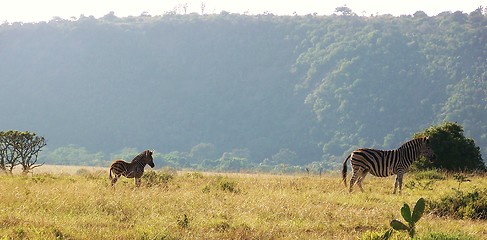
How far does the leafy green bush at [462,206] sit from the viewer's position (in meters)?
15.3

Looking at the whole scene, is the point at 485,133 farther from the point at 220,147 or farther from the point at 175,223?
the point at 175,223

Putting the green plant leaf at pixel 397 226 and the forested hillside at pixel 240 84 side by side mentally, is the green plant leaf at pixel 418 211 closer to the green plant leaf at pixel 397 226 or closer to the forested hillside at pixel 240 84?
the green plant leaf at pixel 397 226

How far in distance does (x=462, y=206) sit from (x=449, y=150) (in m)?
13.0

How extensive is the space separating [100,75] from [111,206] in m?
124

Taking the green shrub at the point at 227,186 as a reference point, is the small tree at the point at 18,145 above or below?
above

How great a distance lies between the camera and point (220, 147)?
108375mm

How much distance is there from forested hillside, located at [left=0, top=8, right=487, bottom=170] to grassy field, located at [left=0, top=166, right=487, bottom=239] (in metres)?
64.9

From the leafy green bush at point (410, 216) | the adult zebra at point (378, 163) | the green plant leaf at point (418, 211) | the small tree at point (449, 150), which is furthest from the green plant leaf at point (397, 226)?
the small tree at point (449, 150)

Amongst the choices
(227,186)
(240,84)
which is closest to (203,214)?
(227,186)

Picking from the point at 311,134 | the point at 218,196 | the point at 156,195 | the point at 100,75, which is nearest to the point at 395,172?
the point at 218,196

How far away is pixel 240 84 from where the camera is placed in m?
132

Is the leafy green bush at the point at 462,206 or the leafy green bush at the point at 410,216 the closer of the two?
the leafy green bush at the point at 410,216

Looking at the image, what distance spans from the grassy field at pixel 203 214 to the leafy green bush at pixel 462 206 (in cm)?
59

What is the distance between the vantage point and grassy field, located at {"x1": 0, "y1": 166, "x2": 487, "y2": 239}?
12.0 m
